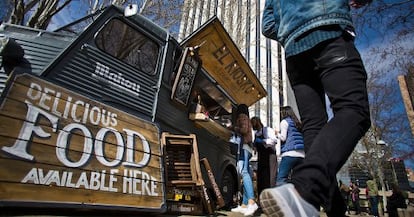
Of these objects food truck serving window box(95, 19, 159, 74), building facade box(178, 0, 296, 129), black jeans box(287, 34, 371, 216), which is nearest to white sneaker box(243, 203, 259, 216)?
black jeans box(287, 34, 371, 216)

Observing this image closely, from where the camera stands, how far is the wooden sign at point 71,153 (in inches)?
76.0

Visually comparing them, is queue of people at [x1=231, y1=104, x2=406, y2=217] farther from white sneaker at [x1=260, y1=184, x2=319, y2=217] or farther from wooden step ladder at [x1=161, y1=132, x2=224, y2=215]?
white sneaker at [x1=260, y1=184, x2=319, y2=217]

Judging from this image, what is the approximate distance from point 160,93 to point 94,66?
1099 millimetres

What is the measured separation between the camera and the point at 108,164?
2.53 metres

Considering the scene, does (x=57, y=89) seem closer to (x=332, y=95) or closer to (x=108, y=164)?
(x=108, y=164)

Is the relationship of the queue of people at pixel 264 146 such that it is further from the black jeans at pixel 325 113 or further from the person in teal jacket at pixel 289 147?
the black jeans at pixel 325 113

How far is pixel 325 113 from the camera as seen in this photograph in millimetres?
1685

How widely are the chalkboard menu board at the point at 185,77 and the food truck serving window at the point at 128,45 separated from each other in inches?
18.4

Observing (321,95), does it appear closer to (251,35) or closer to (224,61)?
(224,61)

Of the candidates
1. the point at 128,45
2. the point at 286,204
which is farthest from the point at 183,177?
the point at 286,204

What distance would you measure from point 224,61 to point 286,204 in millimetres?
5671

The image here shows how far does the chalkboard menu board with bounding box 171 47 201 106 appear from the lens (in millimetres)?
4266

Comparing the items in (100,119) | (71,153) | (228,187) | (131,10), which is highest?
(131,10)

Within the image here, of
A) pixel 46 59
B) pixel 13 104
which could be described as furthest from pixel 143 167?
pixel 46 59
